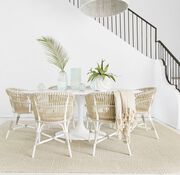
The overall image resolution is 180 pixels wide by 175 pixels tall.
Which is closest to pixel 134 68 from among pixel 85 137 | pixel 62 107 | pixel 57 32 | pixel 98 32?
pixel 98 32

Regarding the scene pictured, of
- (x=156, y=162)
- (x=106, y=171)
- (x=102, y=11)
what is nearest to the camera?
(x=106, y=171)

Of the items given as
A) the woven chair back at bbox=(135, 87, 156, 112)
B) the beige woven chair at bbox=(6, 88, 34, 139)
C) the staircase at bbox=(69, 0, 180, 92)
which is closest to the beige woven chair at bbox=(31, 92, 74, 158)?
the beige woven chair at bbox=(6, 88, 34, 139)

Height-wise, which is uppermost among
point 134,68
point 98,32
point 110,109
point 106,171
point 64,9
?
point 64,9

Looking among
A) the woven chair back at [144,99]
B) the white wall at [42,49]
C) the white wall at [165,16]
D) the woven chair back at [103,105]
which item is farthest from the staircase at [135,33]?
the woven chair back at [103,105]

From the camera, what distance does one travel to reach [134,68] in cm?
592

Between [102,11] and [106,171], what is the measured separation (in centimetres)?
332

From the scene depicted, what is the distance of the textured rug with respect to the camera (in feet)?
8.73

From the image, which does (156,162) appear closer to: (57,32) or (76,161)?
(76,161)

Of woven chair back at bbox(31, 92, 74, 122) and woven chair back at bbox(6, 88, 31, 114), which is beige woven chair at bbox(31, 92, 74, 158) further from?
woven chair back at bbox(6, 88, 31, 114)

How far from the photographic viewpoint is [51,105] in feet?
10.4

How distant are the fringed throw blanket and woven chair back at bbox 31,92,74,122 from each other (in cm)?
66

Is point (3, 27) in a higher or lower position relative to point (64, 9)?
lower

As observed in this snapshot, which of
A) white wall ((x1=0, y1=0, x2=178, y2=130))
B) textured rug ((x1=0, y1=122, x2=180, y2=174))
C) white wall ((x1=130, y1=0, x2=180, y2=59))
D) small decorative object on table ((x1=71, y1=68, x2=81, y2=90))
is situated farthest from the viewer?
white wall ((x1=130, y1=0, x2=180, y2=59))

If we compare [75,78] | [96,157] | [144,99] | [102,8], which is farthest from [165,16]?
[96,157]
